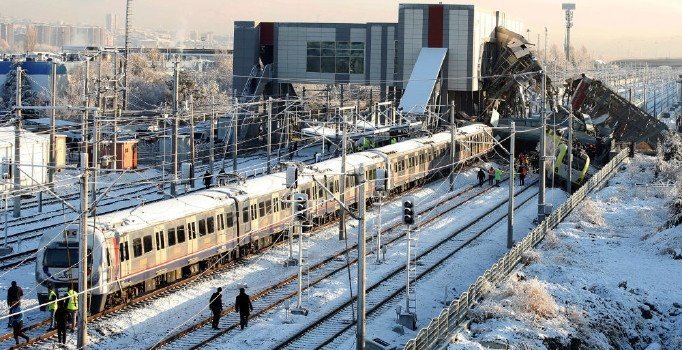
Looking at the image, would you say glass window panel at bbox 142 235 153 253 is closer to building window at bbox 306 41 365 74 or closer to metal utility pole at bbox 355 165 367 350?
metal utility pole at bbox 355 165 367 350

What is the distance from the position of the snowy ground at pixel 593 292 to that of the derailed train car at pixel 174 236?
5219 millimetres

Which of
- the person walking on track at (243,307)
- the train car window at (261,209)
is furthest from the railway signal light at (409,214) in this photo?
the train car window at (261,209)

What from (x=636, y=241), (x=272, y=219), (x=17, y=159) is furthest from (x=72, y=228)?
(x=636, y=241)

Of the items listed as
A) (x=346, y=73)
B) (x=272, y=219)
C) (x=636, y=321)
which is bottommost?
(x=636, y=321)

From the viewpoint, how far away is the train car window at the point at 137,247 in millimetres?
26891

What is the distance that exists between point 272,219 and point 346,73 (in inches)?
1604

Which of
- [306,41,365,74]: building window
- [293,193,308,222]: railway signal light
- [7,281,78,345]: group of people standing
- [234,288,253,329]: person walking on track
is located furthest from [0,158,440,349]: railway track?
[306,41,365,74]: building window

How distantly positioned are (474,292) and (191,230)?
8906 mm

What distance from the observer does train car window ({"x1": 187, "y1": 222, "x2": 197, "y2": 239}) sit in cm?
2955

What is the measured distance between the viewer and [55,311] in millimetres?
24000

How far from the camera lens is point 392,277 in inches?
1241

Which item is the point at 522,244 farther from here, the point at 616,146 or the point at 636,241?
the point at 616,146

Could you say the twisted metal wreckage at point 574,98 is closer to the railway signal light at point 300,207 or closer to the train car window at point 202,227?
the train car window at point 202,227

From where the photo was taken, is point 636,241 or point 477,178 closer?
point 636,241
